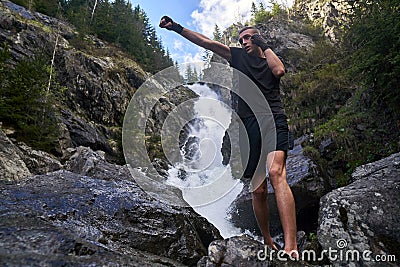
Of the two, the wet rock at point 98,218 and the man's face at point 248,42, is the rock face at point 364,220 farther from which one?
the man's face at point 248,42

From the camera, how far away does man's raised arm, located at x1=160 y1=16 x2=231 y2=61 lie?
10.3 ft

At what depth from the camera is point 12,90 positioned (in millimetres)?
12180

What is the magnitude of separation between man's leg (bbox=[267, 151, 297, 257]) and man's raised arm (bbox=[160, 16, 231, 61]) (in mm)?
A: 1331

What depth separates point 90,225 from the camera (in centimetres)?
256

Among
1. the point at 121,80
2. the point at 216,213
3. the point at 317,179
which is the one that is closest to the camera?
the point at 317,179

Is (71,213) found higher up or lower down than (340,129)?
lower down

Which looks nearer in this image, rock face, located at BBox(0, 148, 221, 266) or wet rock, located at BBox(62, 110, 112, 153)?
rock face, located at BBox(0, 148, 221, 266)

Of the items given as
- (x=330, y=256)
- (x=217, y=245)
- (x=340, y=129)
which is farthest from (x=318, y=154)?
(x=217, y=245)

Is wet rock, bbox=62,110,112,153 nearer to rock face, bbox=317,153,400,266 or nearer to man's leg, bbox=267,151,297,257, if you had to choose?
rock face, bbox=317,153,400,266

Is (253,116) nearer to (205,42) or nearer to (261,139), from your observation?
(261,139)

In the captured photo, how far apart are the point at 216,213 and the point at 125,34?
3747 cm

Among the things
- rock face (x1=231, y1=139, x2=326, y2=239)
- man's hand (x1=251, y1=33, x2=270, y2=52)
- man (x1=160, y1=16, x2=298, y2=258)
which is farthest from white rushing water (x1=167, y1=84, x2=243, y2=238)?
man's hand (x1=251, y1=33, x2=270, y2=52)

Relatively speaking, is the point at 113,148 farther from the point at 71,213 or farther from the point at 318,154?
the point at 71,213

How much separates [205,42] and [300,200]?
5.36 metres
